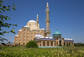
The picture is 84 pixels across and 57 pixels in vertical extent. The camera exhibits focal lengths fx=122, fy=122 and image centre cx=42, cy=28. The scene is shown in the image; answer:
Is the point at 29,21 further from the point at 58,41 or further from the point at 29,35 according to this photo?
the point at 58,41

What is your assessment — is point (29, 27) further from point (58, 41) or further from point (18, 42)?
point (58, 41)

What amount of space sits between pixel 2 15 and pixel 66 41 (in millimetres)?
54550

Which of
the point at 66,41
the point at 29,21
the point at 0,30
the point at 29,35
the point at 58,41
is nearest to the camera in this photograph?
the point at 0,30

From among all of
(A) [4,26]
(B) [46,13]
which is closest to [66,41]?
(B) [46,13]

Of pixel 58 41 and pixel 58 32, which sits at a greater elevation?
pixel 58 32

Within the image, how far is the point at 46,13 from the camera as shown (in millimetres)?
59625

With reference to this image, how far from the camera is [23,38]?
203 feet

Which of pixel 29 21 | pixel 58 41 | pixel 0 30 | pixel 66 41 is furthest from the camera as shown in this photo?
pixel 29 21

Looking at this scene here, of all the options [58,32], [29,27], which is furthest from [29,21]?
[58,32]

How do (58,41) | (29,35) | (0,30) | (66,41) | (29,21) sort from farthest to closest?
(29,21)
(29,35)
(66,41)
(58,41)
(0,30)

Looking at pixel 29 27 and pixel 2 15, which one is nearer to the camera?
pixel 2 15

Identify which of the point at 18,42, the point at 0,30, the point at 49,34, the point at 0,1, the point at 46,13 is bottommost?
the point at 18,42

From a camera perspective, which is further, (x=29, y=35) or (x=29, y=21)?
(x=29, y=21)

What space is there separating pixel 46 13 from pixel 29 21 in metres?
12.3
